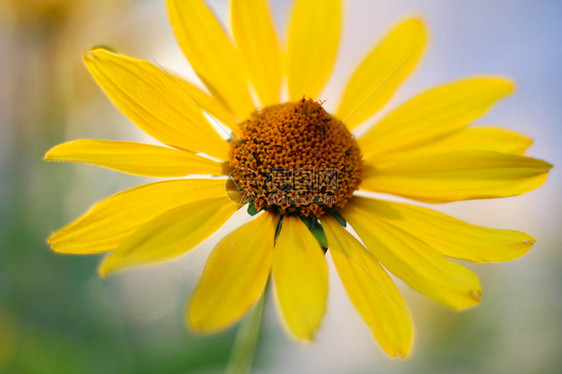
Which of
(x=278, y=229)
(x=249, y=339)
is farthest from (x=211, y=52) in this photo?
(x=249, y=339)

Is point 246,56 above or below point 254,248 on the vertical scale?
above

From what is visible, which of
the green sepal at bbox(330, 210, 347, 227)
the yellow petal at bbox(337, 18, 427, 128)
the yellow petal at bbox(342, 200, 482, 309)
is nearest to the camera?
the yellow petal at bbox(342, 200, 482, 309)

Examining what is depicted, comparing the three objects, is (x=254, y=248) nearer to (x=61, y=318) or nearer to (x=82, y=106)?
(x=61, y=318)

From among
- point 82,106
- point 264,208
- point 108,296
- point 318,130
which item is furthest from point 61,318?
point 318,130

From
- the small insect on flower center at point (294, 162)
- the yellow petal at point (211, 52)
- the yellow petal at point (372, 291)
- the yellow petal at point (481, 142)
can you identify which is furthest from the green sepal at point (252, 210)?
the yellow petal at point (481, 142)

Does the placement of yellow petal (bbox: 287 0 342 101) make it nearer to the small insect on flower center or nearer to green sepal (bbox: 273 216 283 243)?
the small insect on flower center

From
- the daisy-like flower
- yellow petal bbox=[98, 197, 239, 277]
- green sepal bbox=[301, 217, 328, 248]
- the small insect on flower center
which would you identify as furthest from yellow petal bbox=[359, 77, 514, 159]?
yellow petal bbox=[98, 197, 239, 277]
